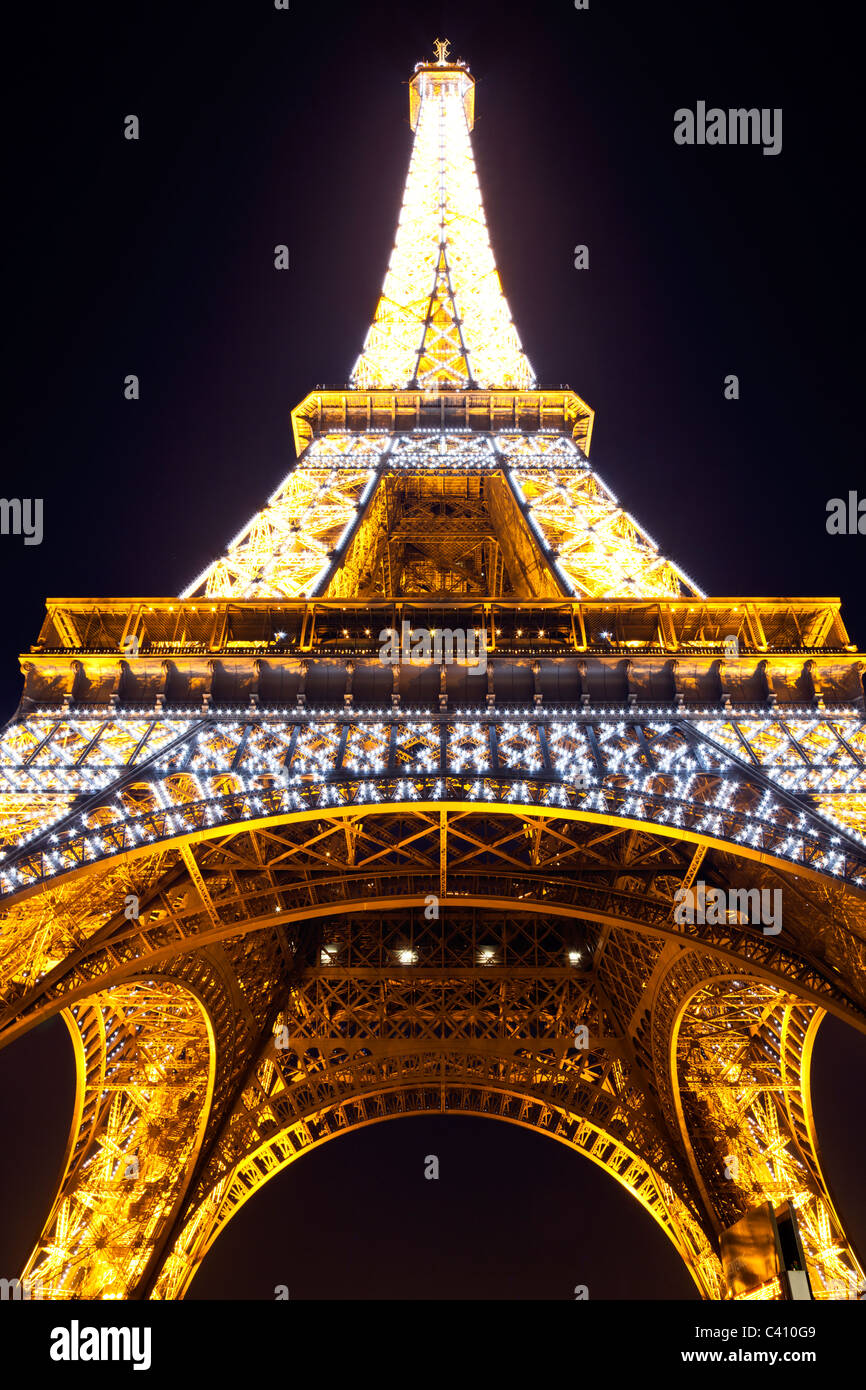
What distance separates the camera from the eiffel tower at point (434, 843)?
1109 cm

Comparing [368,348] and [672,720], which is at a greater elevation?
[368,348]

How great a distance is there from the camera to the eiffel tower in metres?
11.1

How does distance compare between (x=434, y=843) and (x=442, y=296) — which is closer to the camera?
(x=434, y=843)

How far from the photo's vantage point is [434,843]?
18641 mm

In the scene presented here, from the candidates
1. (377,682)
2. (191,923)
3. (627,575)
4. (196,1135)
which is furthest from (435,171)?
(196,1135)

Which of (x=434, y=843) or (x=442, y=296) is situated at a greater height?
(x=442, y=296)

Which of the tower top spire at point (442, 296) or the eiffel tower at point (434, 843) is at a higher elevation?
the tower top spire at point (442, 296)

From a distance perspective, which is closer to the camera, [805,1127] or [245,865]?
[245,865]

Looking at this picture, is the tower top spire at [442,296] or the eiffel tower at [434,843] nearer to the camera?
the eiffel tower at [434,843]

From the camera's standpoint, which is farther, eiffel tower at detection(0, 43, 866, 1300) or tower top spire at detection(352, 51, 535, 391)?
tower top spire at detection(352, 51, 535, 391)

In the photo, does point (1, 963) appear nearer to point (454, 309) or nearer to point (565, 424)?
point (565, 424)

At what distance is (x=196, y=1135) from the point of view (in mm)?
18312

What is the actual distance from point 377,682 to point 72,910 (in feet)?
18.4

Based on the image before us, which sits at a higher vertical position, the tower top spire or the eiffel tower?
the tower top spire
